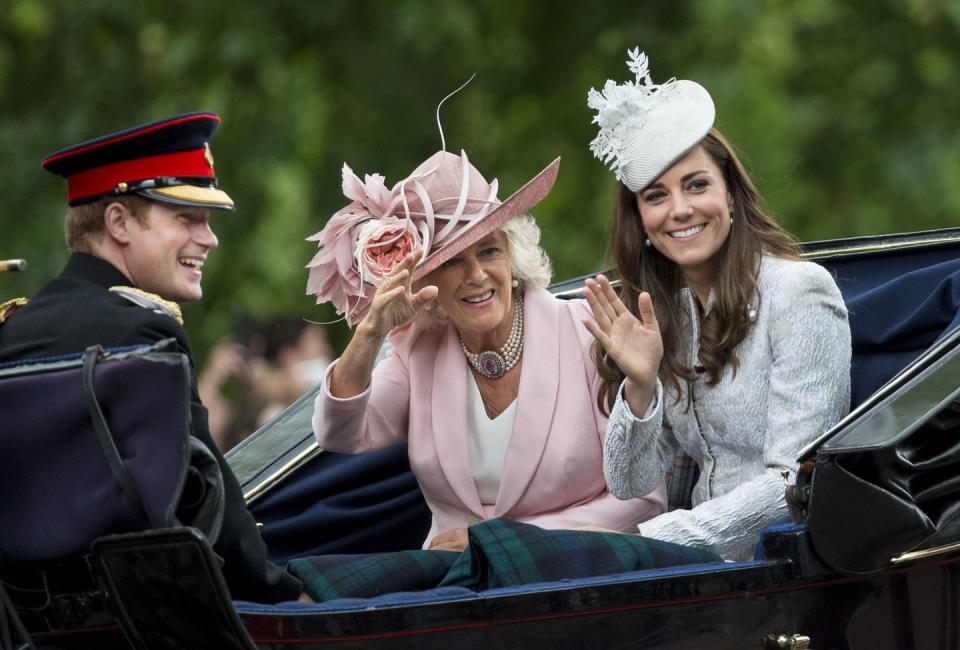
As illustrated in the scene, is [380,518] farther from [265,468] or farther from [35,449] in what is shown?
[35,449]

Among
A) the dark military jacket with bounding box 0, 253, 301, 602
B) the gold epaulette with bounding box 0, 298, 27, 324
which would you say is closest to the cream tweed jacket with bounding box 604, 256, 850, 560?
the dark military jacket with bounding box 0, 253, 301, 602

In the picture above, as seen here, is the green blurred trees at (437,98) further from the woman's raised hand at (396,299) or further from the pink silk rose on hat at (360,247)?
the woman's raised hand at (396,299)

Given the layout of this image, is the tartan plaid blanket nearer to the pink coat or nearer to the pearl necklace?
the pink coat

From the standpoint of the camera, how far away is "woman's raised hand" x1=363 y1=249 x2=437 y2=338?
3.31 meters

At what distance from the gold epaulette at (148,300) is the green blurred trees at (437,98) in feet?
16.3

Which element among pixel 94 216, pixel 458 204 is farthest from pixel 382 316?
pixel 94 216

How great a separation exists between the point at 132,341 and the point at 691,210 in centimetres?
121

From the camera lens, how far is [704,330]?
3.48 m

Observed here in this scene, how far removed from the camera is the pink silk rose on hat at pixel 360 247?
3475 mm

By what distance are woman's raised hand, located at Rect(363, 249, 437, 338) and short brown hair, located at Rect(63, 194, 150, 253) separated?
1.63ft

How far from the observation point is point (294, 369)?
22.6 feet

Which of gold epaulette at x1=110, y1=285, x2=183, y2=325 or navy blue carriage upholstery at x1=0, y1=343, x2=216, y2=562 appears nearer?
navy blue carriage upholstery at x1=0, y1=343, x2=216, y2=562

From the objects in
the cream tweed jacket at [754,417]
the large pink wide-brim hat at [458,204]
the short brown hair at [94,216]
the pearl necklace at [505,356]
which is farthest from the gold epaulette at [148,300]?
the cream tweed jacket at [754,417]

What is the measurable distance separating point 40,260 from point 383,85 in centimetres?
191
